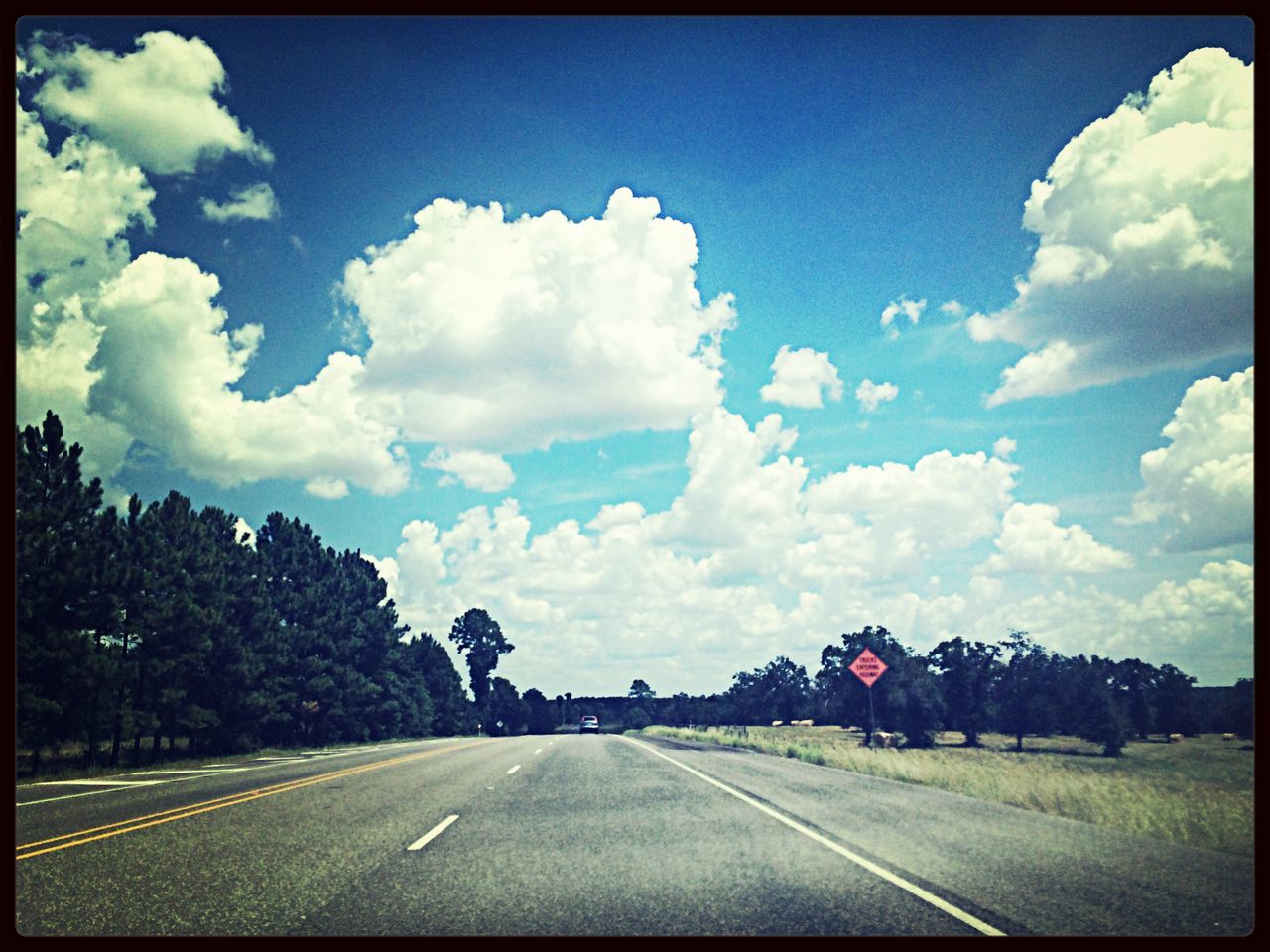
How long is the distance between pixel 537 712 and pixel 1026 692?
10418 cm

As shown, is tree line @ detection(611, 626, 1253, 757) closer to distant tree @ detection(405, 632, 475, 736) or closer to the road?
distant tree @ detection(405, 632, 475, 736)

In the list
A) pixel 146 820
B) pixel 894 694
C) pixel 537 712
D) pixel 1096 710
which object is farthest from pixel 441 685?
pixel 146 820

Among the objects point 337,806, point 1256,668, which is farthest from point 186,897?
Result: point 1256,668

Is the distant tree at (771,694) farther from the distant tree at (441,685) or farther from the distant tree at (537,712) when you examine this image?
the distant tree at (441,685)

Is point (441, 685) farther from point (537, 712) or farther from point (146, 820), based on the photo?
point (146, 820)

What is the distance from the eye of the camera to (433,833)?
9703 mm

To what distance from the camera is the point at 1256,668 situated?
549 centimetres

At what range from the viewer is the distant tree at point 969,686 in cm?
9288

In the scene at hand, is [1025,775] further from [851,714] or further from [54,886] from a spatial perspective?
[851,714]

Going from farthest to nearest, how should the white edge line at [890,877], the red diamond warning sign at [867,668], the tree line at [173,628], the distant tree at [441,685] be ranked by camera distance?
the distant tree at [441,685] → the tree line at [173,628] → the red diamond warning sign at [867,668] → the white edge line at [890,877]

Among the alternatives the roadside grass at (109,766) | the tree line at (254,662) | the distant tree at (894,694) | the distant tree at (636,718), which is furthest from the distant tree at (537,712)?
the roadside grass at (109,766)

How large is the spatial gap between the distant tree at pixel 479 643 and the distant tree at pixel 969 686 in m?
66.8

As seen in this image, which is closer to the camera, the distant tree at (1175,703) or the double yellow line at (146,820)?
the double yellow line at (146,820)
